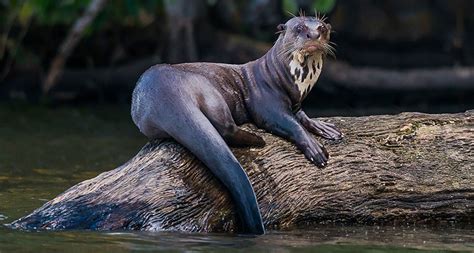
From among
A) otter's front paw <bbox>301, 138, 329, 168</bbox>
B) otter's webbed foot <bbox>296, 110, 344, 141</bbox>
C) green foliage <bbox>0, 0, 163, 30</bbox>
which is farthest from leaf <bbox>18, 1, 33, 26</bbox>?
otter's front paw <bbox>301, 138, 329, 168</bbox>

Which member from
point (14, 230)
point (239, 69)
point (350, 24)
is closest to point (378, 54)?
point (350, 24)

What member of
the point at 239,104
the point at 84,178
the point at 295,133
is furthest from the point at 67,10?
the point at 295,133

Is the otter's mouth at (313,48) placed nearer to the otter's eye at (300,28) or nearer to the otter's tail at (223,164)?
the otter's eye at (300,28)

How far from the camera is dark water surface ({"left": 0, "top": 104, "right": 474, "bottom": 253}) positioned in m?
4.89

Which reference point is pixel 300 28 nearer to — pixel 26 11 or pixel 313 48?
pixel 313 48

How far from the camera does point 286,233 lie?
5.36 meters

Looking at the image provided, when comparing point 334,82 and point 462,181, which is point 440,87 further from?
point 462,181

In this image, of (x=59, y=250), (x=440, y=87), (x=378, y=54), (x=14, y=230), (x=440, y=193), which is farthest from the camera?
(x=378, y=54)

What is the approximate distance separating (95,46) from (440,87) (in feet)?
13.9

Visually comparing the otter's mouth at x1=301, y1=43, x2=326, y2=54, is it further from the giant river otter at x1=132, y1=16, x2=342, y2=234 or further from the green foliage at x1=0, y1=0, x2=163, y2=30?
the green foliage at x1=0, y1=0, x2=163, y2=30

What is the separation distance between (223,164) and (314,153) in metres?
0.59

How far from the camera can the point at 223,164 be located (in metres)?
5.20

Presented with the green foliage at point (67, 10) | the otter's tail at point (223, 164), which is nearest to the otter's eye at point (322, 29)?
the otter's tail at point (223, 164)

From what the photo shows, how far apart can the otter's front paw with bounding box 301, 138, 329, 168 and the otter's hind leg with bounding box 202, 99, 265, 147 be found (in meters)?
0.25
